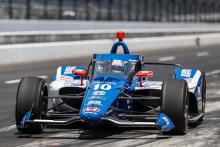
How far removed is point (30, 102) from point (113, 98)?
45.6 inches

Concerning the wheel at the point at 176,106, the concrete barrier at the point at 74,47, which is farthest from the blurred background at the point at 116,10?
the wheel at the point at 176,106

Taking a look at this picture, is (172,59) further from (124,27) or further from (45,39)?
(124,27)

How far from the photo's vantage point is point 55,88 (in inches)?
425

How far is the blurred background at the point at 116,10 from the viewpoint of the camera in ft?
98.6

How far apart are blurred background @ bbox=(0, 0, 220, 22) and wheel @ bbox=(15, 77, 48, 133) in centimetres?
1859

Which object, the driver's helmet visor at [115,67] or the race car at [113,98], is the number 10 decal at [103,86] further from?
the driver's helmet visor at [115,67]

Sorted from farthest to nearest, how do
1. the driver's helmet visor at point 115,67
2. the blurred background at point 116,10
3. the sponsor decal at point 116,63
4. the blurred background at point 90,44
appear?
the blurred background at point 116,10 < the sponsor decal at point 116,63 < the driver's helmet visor at point 115,67 < the blurred background at point 90,44

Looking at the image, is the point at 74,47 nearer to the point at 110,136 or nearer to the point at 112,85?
the point at 112,85

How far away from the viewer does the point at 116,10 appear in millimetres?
42156

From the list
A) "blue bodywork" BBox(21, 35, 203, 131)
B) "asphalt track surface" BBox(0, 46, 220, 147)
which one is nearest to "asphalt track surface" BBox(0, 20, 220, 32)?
"asphalt track surface" BBox(0, 46, 220, 147)

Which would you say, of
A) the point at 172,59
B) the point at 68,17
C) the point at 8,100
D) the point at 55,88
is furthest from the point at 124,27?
the point at 55,88

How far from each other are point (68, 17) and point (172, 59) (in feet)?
25.7

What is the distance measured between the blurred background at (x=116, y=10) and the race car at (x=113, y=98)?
→ 1784 centimetres

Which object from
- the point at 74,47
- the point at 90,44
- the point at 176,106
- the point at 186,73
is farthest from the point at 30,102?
the point at 90,44
